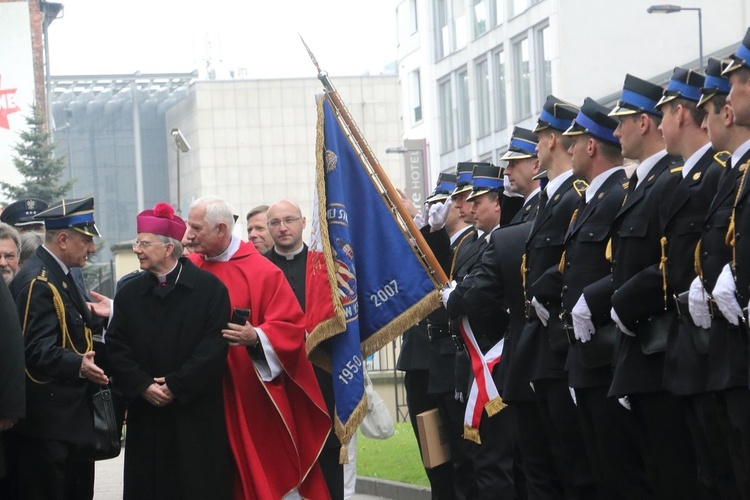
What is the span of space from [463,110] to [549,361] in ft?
143

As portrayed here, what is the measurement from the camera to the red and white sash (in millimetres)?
9016

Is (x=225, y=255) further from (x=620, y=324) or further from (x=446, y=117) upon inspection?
(x=446, y=117)

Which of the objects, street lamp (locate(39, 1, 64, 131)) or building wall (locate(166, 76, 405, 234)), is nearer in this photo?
street lamp (locate(39, 1, 64, 131))

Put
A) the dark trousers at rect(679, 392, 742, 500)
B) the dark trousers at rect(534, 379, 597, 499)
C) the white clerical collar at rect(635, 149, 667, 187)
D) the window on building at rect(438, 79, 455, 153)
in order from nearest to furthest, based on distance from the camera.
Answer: the dark trousers at rect(679, 392, 742, 500), the white clerical collar at rect(635, 149, 667, 187), the dark trousers at rect(534, 379, 597, 499), the window on building at rect(438, 79, 455, 153)

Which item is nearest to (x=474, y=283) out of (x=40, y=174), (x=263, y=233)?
(x=263, y=233)

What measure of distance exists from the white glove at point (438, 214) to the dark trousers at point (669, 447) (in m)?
3.93

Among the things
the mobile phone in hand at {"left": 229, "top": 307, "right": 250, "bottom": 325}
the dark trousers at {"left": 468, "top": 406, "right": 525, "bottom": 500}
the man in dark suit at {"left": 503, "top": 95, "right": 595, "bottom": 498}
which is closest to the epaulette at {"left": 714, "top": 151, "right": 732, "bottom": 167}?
the man in dark suit at {"left": 503, "top": 95, "right": 595, "bottom": 498}

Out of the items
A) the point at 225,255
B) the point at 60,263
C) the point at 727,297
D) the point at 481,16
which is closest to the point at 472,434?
the point at 225,255

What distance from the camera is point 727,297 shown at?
5.77 metres

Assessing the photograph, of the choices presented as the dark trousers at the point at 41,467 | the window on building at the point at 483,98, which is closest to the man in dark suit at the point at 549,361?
the dark trousers at the point at 41,467

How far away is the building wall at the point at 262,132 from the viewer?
96625 millimetres

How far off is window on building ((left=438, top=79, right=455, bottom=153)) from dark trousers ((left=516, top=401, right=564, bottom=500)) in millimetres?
44277

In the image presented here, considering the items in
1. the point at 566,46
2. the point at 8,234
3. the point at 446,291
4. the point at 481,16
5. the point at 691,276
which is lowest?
the point at 446,291

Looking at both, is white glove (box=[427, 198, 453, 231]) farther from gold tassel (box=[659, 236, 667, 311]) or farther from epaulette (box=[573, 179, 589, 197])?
gold tassel (box=[659, 236, 667, 311])
